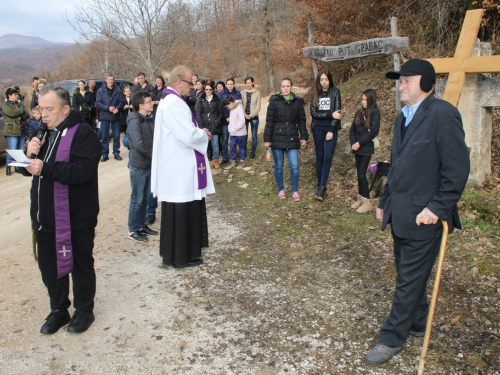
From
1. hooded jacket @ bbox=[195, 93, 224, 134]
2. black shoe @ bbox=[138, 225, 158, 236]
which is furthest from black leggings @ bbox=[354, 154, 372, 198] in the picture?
hooded jacket @ bbox=[195, 93, 224, 134]

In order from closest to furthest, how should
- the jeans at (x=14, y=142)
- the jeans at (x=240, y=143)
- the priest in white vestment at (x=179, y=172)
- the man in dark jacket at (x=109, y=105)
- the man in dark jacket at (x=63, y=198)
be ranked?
the man in dark jacket at (x=63, y=198) < the priest in white vestment at (x=179, y=172) < the jeans at (x=240, y=143) < the jeans at (x=14, y=142) < the man in dark jacket at (x=109, y=105)

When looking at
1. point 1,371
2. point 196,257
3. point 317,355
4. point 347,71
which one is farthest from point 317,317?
point 347,71

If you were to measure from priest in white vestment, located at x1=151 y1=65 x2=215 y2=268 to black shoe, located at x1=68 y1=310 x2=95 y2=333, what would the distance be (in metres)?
1.29

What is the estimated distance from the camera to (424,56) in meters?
9.65

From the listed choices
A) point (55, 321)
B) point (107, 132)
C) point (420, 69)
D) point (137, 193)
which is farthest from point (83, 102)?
point (420, 69)

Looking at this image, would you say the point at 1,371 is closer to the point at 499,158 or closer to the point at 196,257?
the point at 196,257

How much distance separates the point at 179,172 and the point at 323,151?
3.04 m

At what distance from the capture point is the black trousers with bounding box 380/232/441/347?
305 centimetres

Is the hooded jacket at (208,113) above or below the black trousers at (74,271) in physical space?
above

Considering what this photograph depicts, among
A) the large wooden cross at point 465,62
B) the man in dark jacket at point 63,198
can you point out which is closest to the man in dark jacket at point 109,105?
the man in dark jacket at point 63,198

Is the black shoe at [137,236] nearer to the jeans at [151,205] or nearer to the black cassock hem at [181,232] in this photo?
the jeans at [151,205]

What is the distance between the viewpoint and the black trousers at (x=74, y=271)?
143 inches

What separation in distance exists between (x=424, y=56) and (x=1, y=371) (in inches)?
383

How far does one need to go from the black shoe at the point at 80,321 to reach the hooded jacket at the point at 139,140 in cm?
237
